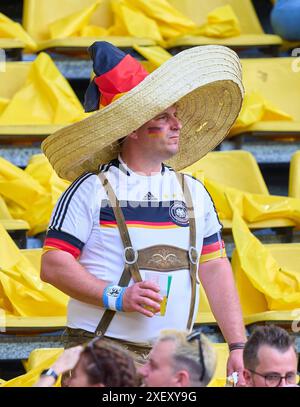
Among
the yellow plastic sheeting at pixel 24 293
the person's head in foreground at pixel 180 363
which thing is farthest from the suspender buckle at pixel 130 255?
the yellow plastic sheeting at pixel 24 293

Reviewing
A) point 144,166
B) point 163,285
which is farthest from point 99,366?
point 144,166

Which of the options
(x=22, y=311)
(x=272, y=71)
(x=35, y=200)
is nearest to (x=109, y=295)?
(x=22, y=311)

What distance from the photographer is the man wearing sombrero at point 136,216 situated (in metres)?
3.72

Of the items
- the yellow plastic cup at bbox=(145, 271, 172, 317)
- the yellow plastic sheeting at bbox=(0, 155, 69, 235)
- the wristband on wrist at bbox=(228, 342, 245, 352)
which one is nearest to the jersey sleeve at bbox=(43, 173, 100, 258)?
the yellow plastic cup at bbox=(145, 271, 172, 317)

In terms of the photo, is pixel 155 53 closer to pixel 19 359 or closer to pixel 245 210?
pixel 245 210

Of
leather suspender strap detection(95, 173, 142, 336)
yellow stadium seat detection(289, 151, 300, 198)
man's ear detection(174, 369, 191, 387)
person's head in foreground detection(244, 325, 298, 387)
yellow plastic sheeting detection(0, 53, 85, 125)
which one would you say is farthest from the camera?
yellow plastic sheeting detection(0, 53, 85, 125)

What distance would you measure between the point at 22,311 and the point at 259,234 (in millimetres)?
1296

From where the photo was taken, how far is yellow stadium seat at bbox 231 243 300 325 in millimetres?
5285

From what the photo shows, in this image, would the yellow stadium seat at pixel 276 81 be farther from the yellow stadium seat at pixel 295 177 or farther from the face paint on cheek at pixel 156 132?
the face paint on cheek at pixel 156 132

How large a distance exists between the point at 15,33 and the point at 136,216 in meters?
3.12

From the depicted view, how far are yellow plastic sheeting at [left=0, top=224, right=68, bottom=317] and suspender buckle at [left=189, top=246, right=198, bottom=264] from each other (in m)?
1.55

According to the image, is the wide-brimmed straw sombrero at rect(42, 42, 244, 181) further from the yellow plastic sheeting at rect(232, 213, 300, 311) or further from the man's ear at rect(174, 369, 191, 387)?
the yellow plastic sheeting at rect(232, 213, 300, 311)

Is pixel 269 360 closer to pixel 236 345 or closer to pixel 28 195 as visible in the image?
pixel 236 345

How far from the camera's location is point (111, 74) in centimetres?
393
